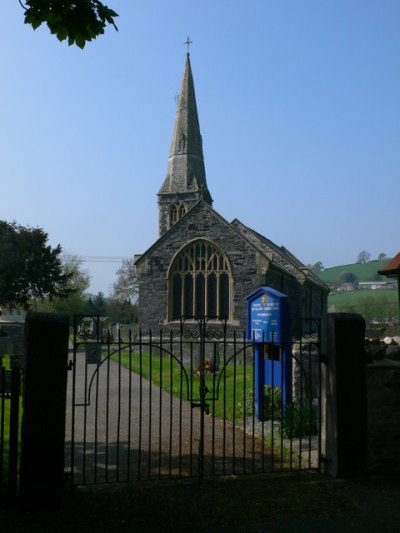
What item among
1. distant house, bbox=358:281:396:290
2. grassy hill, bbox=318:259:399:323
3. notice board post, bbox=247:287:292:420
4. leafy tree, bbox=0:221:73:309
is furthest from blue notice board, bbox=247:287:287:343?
distant house, bbox=358:281:396:290

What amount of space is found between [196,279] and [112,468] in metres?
20.4

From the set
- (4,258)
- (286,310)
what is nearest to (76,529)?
(286,310)

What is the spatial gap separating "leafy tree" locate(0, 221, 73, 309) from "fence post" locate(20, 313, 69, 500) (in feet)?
98.8

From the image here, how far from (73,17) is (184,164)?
36382 millimetres

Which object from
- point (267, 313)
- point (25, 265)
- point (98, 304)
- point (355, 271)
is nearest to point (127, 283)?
point (98, 304)

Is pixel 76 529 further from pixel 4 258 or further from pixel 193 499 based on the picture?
pixel 4 258

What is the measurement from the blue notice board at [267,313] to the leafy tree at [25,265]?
26303 mm

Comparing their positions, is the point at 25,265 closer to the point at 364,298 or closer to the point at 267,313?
the point at 267,313

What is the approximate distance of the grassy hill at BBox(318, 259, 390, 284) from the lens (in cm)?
10675

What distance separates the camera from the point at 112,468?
650 centimetres

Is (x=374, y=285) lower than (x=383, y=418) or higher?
higher

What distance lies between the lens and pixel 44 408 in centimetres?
510

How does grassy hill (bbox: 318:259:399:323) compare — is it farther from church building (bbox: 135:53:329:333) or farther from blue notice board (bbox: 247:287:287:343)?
church building (bbox: 135:53:329:333)

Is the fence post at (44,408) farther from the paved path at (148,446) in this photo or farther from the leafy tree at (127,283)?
the leafy tree at (127,283)
